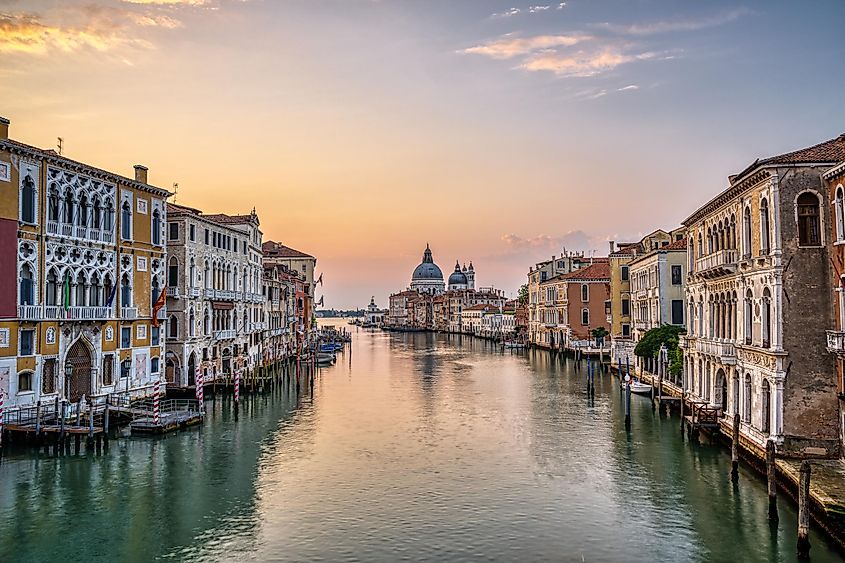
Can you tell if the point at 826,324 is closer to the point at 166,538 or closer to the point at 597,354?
the point at 166,538

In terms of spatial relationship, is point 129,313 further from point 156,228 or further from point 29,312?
point 29,312

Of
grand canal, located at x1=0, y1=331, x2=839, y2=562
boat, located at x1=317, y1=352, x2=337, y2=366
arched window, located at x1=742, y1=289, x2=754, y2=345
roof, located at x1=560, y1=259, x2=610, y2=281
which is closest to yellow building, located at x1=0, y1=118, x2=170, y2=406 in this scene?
grand canal, located at x1=0, y1=331, x2=839, y2=562

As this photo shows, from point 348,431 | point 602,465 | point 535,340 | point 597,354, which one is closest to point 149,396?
point 348,431

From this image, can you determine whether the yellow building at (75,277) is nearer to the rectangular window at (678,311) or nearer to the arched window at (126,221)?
the arched window at (126,221)

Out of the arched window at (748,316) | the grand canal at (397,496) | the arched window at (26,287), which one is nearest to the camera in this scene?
the grand canal at (397,496)

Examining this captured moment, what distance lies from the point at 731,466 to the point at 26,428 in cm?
1973

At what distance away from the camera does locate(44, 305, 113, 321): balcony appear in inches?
894

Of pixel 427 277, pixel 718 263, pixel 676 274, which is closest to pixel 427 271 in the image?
pixel 427 277

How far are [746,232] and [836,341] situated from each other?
4.02m

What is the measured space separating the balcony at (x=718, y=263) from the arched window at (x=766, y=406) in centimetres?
362

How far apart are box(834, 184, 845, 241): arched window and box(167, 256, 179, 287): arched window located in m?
25.8

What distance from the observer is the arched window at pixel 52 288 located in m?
22.9

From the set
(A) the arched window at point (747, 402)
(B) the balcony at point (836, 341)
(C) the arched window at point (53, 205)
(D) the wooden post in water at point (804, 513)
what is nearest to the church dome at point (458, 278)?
(C) the arched window at point (53, 205)

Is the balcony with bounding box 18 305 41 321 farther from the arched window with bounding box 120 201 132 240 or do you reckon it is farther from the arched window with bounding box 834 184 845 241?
the arched window with bounding box 834 184 845 241
